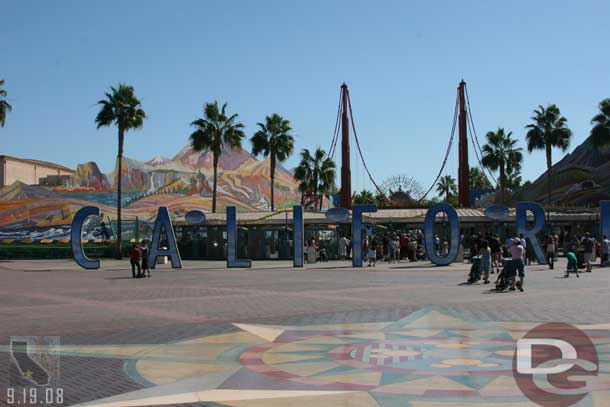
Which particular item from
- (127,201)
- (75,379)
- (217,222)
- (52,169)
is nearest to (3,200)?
(127,201)

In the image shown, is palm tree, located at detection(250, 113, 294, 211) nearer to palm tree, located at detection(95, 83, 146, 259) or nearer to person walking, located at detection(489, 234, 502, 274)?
palm tree, located at detection(95, 83, 146, 259)

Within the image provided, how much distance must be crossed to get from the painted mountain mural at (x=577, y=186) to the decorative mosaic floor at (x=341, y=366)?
74.9 metres

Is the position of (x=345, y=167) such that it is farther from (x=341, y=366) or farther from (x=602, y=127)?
(x=341, y=366)

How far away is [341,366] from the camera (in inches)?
338

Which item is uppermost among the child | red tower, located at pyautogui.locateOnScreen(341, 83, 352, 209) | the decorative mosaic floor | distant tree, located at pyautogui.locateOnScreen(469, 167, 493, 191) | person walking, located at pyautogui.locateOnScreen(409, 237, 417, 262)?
distant tree, located at pyautogui.locateOnScreen(469, 167, 493, 191)

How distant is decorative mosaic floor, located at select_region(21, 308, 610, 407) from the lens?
7012 millimetres

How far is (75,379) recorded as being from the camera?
7.91 m

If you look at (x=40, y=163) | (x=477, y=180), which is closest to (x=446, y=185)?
(x=477, y=180)

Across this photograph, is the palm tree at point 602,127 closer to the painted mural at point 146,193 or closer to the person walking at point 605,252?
the person walking at point 605,252

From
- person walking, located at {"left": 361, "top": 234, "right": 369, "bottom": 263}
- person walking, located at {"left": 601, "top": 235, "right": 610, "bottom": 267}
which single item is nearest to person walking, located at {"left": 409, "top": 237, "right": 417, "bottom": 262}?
person walking, located at {"left": 361, "top": 234, "right": 369, "bottom": 263}

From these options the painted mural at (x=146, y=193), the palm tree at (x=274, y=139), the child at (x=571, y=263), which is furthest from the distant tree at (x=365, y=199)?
the child at (x=571, y=263)

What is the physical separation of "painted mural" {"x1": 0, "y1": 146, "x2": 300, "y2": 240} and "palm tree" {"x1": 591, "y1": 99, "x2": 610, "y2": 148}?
4147 cm

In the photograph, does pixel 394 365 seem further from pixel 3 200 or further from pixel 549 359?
pixel 3 200

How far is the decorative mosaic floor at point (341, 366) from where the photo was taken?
276 inches
